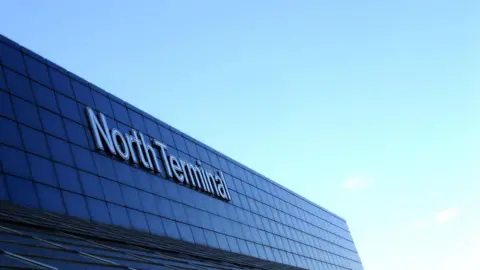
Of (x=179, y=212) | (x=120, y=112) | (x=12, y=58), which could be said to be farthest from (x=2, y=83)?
(x=179, y=212)

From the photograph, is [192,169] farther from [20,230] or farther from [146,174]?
[20,230]

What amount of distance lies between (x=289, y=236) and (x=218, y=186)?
16.5m

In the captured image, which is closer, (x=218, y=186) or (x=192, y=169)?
(x=192, y=169)

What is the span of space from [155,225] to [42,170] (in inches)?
391

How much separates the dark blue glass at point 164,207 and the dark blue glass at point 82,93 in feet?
24.4

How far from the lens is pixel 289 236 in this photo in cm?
5947

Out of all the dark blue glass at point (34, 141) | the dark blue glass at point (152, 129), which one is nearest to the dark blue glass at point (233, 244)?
the dark blue glass at point (152, 129)

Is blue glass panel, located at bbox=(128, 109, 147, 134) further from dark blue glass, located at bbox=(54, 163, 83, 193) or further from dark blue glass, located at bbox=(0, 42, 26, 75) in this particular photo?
dark blue glass, located at bbox=(0, 42, 26, 75)

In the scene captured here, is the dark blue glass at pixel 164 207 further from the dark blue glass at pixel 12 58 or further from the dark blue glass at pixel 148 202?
the dark blue glass at pixel 12 58

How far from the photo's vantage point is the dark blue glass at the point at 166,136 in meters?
40.4

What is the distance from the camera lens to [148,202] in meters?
34.4

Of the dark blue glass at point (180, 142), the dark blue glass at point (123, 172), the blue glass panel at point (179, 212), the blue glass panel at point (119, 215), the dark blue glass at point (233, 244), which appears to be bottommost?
the dark blue glass at point (233, 244)

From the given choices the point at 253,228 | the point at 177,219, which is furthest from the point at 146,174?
the point at 253,228

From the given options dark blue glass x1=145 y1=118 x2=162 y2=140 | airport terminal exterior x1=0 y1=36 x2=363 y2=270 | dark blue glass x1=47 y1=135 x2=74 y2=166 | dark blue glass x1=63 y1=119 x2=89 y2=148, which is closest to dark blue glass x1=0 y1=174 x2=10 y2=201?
airport terminal exterior x1=0 y1=36 x2=363 y2=270
